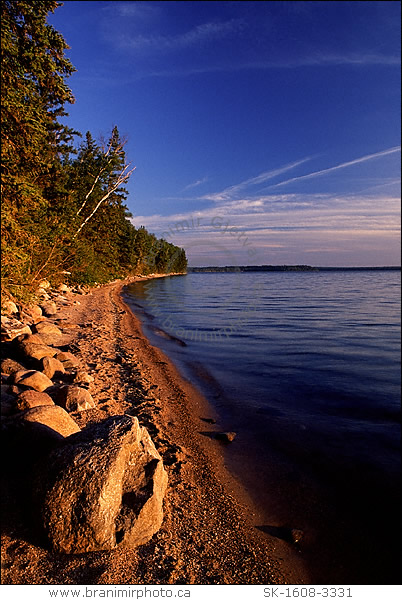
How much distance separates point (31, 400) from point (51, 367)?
2716mm

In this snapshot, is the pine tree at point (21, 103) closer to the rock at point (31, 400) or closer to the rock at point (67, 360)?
the rock at point (67, 360)

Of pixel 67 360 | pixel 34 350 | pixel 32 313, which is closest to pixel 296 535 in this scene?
pixel 67 360

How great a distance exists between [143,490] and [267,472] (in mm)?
2876

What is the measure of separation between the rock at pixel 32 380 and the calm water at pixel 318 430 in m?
4.23

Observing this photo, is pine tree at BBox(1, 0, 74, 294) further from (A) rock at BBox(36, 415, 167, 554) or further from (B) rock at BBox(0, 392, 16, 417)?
(A) rock at BBox(36, 415, 167, 554)

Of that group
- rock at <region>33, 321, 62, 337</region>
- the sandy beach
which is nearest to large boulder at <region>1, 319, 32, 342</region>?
rock at <region>33, 321, 62, 337</region>

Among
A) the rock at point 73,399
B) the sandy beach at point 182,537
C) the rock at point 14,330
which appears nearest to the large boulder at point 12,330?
the rock at point 14,330

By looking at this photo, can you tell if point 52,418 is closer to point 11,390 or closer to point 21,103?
point 11,390

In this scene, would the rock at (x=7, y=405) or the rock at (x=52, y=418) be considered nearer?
the rock at (x=52, y=418)

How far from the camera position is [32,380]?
7023mm

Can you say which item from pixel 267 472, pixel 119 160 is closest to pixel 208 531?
pixel 267 472

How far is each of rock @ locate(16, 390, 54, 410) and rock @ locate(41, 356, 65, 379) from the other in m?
2.36

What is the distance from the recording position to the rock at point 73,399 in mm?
6598

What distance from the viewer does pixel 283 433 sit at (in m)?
7.26
